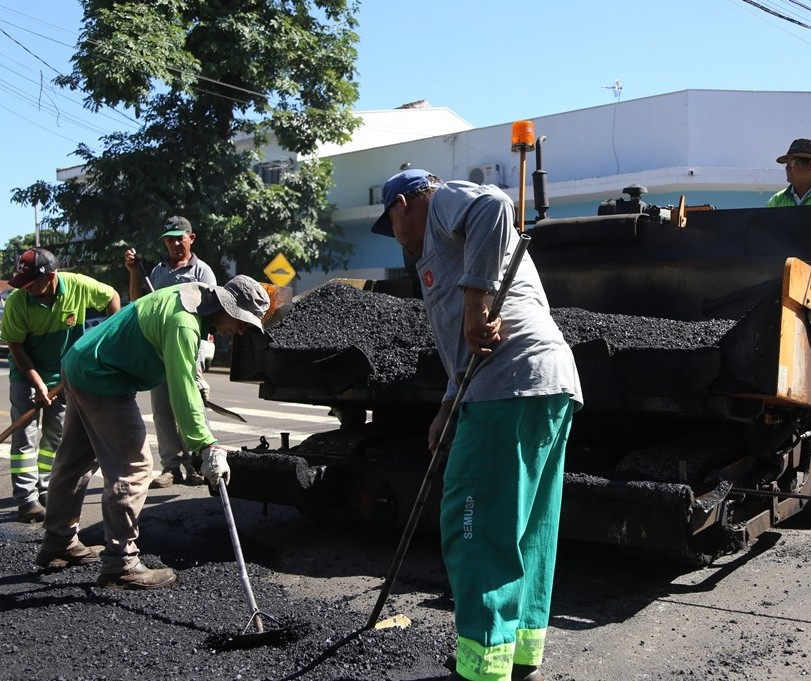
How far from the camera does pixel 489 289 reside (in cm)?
288

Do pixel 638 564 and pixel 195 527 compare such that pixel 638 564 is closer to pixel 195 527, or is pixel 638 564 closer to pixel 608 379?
pixel 608 379

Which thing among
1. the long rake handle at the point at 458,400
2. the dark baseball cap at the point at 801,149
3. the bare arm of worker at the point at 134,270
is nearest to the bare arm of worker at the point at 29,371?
the bare arm of worker at the point at 134,270

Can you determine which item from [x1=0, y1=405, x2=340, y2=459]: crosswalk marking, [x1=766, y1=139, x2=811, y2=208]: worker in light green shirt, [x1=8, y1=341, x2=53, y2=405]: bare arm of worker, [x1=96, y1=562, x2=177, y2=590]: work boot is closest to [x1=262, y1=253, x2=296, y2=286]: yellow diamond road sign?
[x1=0, y1=405, x2=340, y2=459]: crosswalk marking

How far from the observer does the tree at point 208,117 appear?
63.3 feet

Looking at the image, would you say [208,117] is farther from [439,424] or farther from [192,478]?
[439,424]

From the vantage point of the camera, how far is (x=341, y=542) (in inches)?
205

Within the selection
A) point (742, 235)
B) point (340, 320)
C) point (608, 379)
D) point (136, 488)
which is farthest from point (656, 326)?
point (136, 488)

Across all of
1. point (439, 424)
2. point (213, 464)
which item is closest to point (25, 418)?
point (213, 464)

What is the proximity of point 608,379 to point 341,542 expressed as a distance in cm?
→ 192

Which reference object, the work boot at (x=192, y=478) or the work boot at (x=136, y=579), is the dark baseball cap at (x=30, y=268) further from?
the work boot at (x=136, y=579)

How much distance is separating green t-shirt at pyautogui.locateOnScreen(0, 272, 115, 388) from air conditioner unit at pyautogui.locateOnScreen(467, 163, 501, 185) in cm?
1780

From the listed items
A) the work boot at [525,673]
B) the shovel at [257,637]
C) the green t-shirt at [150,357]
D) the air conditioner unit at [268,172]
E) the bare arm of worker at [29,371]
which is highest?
the air conditioner unit at [268,172]

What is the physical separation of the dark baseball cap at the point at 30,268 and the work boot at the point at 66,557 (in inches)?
66.1

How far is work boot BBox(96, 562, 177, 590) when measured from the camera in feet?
13.9
